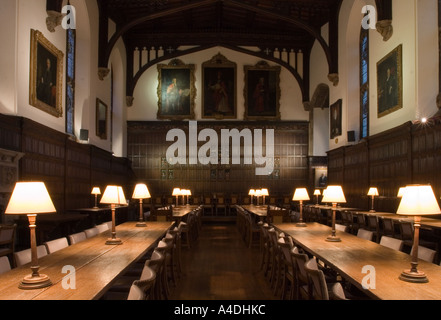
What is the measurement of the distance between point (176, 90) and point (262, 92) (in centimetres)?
443

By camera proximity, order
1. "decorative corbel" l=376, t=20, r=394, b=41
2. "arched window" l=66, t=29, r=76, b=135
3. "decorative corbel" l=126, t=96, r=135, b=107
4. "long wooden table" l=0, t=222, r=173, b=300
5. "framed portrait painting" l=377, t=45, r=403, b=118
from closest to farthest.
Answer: "long wooden table" l=0, t=222, r=173, b=300 < "framed portrait painting" l=377, t=45, r=403, b=118 < "decorative corbel" l=376, t=20, r=394, b=41 < "arched window" l=66, t=29, r=76, b=135 < "decorative corbel" l=126, t=96, r=135, b=107

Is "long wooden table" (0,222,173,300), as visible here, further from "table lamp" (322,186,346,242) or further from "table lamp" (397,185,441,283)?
"table lamp" (322,186,346,242)

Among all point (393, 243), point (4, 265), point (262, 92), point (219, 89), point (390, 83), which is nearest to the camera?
point (4, 265)

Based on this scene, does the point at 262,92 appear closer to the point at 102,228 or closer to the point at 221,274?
the point at 221,274

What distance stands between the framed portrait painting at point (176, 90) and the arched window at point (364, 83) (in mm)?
9012

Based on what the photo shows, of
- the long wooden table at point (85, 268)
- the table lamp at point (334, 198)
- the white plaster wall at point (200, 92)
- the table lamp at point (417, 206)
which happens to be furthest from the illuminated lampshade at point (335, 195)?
the white plaster wall at point (200, 92)

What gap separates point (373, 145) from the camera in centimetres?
1309

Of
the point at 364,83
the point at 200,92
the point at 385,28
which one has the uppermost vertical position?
the point at 200,92

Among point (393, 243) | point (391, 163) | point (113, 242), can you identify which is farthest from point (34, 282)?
point (391, 163)

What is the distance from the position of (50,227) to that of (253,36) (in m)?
15.1

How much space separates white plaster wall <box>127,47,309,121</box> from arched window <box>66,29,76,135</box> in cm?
749

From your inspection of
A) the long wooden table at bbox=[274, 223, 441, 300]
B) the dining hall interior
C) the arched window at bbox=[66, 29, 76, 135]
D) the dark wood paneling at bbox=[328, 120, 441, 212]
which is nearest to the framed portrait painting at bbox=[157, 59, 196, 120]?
the dining hall interior

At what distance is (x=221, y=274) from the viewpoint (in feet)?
25.6

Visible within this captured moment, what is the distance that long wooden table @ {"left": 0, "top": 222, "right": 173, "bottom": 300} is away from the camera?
2922 mm
